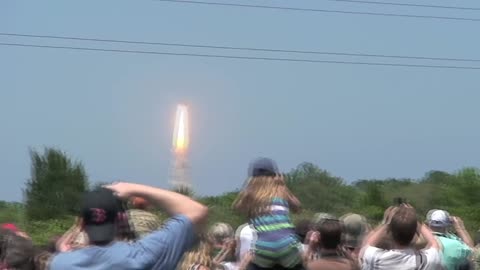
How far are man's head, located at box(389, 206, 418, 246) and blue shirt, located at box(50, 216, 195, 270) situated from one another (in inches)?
113

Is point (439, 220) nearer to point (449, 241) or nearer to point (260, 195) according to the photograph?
point (449, 241)

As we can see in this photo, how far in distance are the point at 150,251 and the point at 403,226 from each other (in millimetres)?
3067

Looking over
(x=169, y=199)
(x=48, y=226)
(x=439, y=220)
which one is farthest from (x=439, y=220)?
(x=48, y=226)

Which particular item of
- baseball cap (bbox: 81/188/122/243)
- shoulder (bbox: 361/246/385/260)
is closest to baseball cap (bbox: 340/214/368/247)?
shoulder (bbox: 361/246/385/260)

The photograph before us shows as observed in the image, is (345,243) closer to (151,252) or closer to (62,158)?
(151,252)

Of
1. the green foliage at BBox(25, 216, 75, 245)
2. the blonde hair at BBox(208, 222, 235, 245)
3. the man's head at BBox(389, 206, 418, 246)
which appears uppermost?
the man's head at BBox(389, 206, 418, 246)

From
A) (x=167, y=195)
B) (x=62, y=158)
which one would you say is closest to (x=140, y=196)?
(x=167, y=195)

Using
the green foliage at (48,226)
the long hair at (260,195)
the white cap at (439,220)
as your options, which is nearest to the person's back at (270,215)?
the long hair at (260,195)

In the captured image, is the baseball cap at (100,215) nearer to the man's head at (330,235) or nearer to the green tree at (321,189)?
the man's head at (330,235)

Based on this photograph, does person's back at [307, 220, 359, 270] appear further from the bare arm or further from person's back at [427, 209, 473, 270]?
the bare arm

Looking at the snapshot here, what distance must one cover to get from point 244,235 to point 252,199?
3.81 feet

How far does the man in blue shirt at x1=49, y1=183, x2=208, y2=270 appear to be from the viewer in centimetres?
466

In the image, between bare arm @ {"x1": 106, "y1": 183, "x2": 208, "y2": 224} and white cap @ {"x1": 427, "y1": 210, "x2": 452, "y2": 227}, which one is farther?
white cap @ {"x1": 427, "y1": 210, "x2": 452, "y2": 227}

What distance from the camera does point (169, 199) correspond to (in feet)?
15.7
